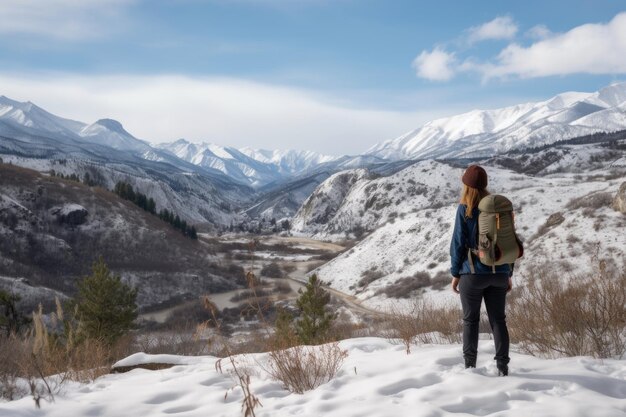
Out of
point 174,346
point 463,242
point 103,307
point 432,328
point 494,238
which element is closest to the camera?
point 494,238

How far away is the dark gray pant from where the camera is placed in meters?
4.48

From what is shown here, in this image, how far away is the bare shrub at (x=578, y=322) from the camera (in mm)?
5090

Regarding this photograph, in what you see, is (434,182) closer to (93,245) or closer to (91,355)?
(93,245)

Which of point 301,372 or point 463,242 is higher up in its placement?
point 463,242

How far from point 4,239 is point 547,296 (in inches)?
2460

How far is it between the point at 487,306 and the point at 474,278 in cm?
37

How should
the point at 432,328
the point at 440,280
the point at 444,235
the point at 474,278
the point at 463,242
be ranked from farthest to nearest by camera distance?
the point at 444,235 → the point at 440,280 → the point at 432,328 → the point at 463,242 → the point at 474,278

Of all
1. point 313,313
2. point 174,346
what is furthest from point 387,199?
point 174,346

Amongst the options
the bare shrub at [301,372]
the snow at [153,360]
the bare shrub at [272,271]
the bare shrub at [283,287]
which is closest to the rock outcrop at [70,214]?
the bare shrub at [272,271]

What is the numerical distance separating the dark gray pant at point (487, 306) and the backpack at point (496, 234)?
0.21m

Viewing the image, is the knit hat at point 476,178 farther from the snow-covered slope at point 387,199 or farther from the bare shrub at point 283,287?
the snow-covered slope at point 387,199

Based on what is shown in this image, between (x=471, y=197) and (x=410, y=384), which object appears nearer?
(x=410, y=384)

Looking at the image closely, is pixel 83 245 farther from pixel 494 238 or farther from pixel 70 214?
pixel 494 238

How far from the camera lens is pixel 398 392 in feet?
13.6
